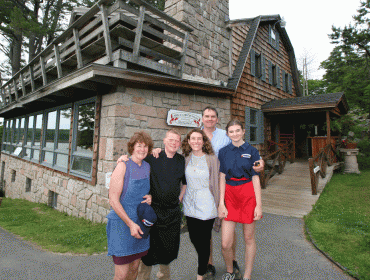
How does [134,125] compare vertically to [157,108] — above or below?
below

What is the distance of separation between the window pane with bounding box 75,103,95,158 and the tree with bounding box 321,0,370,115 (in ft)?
53.0

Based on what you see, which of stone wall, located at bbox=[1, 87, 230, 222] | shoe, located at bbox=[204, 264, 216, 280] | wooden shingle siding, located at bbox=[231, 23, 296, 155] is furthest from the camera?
wooden shingle siding, located at bbox=[231, 23, 296, 155]

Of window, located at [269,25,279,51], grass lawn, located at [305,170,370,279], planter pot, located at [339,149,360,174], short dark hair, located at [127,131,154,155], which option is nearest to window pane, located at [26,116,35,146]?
short dark hair, located at [127,131,154,155]

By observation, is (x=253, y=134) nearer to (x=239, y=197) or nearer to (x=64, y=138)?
(x=64, y=138)

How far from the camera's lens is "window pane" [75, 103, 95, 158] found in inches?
211

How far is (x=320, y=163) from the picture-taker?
24.6 ft

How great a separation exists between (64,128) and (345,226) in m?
7.45

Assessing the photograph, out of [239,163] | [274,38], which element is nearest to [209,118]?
[239,163]

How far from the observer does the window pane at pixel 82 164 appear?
5.29 meters

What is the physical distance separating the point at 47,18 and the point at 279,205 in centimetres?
1810

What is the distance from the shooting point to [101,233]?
4066 millimetres

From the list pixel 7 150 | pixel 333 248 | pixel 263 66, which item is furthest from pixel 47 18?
pixel 333 248

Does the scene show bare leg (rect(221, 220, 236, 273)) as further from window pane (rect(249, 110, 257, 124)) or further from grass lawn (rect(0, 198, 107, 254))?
window pane (rect(249, 110, 257, 124))

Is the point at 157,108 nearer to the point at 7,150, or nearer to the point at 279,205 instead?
the point at 279,205
